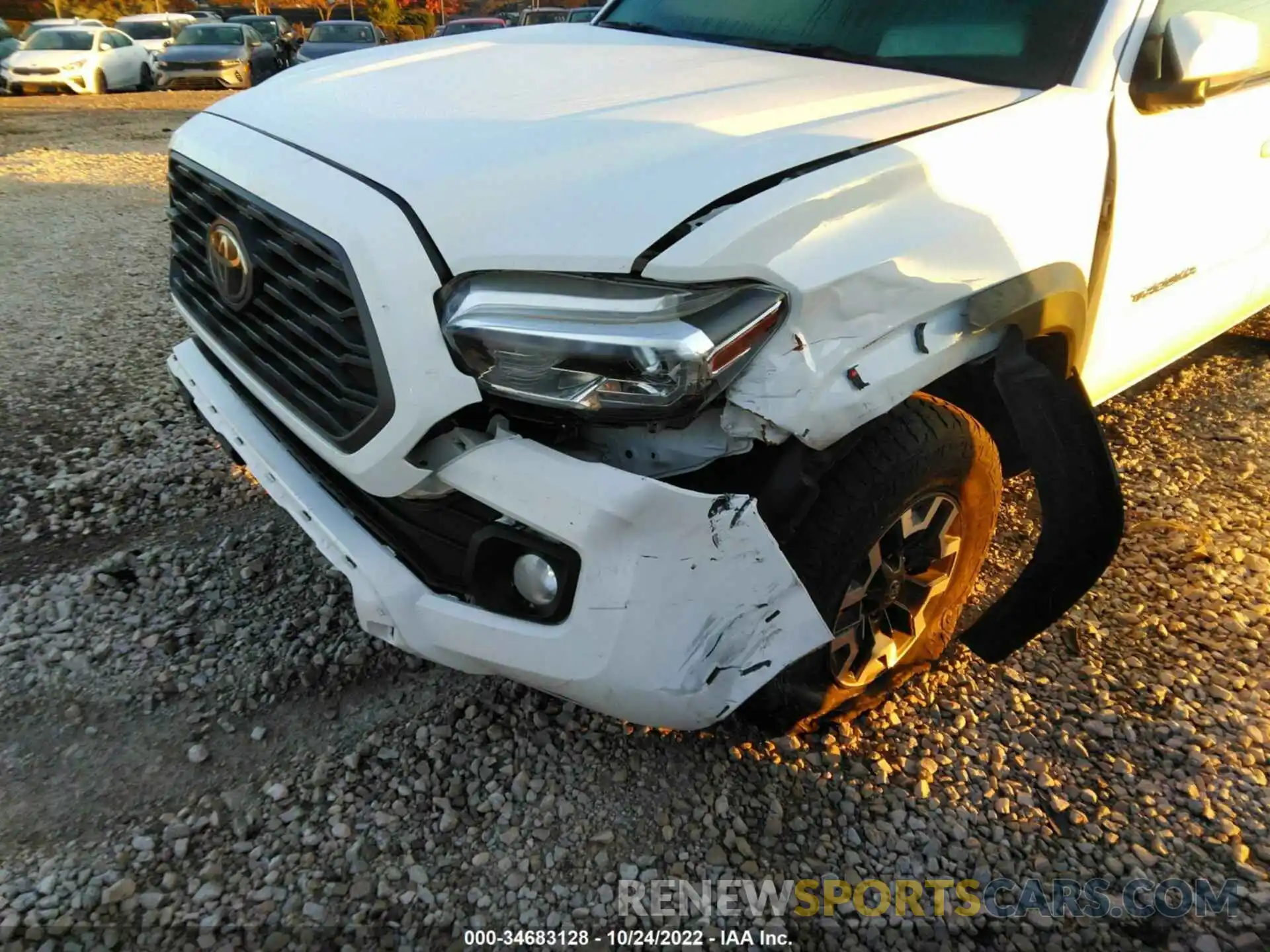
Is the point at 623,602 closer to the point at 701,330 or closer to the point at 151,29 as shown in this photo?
the point at 701,330

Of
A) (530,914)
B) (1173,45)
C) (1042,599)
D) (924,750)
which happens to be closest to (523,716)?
(530,914)

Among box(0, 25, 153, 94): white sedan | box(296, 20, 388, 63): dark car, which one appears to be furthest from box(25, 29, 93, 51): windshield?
box(296, 20, 388, 63): dark car

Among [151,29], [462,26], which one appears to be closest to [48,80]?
[151,29]

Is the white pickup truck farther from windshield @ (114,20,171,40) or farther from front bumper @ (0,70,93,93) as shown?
windshield @ (114,20,171,40)

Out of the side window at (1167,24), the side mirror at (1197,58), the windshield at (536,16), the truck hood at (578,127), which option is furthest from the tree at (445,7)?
the side mirror at (1197,58)

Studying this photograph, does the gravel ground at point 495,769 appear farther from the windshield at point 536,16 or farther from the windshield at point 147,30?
the windshield at point 147,30

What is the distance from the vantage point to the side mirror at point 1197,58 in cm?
217

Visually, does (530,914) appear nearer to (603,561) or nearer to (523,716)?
(523,716)

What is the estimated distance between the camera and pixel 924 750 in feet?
7.37

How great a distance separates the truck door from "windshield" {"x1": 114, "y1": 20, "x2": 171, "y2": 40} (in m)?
23.0

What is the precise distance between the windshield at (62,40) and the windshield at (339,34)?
3935mm

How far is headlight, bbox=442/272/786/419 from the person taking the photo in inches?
62.1

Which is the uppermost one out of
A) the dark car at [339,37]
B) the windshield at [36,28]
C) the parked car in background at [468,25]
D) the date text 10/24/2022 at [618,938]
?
the date text 10/24/2022 at [618,938]

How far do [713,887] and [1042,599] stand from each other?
3.22 feet
